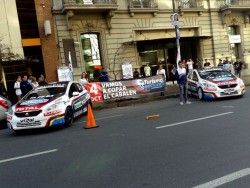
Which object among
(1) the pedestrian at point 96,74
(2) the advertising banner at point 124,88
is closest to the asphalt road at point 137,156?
(2) the advertising banner at point 124,88

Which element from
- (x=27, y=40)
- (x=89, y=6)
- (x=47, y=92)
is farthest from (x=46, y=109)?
(x=89, y=6)

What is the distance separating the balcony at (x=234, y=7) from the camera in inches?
977

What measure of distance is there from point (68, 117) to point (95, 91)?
190 inches

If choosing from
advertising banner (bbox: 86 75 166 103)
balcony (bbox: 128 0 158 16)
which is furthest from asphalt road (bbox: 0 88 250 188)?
balcony (bbox: 128 0 158 16)

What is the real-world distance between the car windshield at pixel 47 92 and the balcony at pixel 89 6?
9756 mm

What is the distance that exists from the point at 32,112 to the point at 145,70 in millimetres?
13460

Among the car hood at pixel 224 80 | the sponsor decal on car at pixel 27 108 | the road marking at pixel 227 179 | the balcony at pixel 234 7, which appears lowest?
the road marking at pixel 227 179

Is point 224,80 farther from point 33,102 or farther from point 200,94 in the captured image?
point 33,102

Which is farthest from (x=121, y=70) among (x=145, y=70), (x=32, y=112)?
(x=32, y=112)

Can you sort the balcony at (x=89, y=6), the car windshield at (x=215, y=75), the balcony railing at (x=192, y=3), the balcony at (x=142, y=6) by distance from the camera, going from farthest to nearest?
the balcony railing at (x=192, y=3) < the balcony at (x=142, y=6) < the balcony at (x=89, y=6) < the car windshield at (x=215, y=75)

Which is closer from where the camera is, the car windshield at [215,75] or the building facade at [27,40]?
the car windshield at [215,75]

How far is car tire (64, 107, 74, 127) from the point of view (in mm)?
9044

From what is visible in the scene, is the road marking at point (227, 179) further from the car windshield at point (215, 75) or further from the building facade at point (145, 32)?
the building facade at point (145, 32)

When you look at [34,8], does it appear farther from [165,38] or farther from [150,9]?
[165,38]
